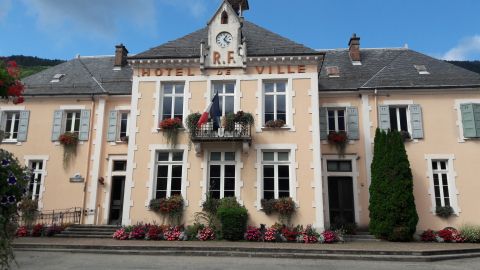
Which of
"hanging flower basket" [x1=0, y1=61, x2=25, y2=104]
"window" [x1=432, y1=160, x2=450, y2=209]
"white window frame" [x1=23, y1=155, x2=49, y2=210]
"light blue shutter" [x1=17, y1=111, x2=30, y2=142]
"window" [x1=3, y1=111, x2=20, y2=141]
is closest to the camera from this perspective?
"hanging flower basket" [x1=0, y1=61, x2=25, y2=104]

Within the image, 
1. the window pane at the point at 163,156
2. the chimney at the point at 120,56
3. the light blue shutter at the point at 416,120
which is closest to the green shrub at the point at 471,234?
the light blue shutter at the point at 416,120

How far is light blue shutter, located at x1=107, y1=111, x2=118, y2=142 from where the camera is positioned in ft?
56.4

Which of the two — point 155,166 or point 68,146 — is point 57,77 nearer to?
point 68,146

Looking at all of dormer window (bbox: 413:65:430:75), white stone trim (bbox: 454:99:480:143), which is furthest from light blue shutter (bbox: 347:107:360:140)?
white stone trim (bbox: 454:99:480:143)

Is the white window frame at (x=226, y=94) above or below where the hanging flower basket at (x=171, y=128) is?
above

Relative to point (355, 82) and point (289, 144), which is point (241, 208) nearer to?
point (289, 144)

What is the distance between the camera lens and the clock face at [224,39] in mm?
15609

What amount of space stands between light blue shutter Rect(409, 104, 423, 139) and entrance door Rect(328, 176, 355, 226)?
10.5 ft

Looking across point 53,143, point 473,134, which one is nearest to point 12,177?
point 53,143

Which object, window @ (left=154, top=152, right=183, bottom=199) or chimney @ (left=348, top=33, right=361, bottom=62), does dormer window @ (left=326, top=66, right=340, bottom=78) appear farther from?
window @ (left=154, top=152, right=183, bottom=199)

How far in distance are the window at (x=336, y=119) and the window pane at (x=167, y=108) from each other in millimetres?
6711

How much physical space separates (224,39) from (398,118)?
792 centimetres

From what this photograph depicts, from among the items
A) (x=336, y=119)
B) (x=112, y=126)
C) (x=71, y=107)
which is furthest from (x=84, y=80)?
(x=336, y=119)

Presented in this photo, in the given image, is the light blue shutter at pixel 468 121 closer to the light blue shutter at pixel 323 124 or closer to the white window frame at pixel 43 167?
the light blue shutter at pixel 323 124
